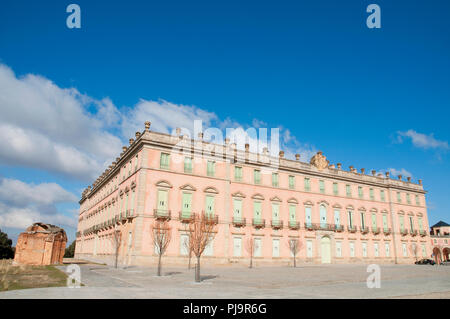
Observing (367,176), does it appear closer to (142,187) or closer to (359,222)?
(359,222)

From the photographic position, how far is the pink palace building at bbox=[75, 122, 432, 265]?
31.1 metres

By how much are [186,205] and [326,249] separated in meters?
19.0

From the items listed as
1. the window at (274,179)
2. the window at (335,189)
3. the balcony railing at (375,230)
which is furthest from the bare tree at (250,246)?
the balcony railing at (375,230)

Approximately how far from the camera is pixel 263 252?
35844 mm

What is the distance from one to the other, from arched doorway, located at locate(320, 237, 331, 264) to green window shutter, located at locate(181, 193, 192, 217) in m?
17.7

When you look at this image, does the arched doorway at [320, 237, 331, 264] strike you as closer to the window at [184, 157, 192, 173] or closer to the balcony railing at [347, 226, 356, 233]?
the balcony railing at [347, 226, 356, 233]

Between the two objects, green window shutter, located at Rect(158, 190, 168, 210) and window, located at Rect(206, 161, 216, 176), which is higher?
window, located at Rect(206, 161, 216, 176)

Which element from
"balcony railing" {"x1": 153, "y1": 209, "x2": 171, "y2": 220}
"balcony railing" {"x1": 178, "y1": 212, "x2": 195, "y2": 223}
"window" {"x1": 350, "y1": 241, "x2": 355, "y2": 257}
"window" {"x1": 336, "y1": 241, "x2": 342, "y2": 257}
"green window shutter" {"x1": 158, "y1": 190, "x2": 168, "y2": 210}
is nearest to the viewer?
"balcony railing" {"x1": 153, "y1": 209, "x2": 171, "y2": 220}

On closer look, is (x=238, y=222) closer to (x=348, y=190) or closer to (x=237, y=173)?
(x=237, y=173)

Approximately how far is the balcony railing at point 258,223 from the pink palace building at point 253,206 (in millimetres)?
116

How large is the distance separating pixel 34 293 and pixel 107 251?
2927 cm

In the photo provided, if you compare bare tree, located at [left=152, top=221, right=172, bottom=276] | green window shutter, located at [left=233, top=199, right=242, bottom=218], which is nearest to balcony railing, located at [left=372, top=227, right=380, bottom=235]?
green window shutter, located at [left=233, top=199, right=242, bottom=218]

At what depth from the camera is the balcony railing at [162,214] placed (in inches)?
1191
